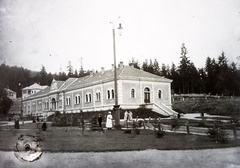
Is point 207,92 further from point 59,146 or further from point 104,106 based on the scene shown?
point 104,106

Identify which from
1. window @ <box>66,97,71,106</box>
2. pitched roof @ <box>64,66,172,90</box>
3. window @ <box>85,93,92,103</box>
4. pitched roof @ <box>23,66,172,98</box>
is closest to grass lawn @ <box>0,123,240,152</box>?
pitched roof @ <box>23,66,172,98</box>

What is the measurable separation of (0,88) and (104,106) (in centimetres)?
2188

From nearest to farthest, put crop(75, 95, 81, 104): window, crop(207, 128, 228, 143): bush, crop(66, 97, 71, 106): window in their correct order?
crop(207, 128, 228, 143): bush < crop(75, 95, 81, 104): window < crop(66, 97, 71, 106): window

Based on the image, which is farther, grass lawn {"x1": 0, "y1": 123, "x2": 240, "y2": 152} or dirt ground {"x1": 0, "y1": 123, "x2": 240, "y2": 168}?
grass lawn {"x1": 0, "y1": 123, "x2": 240, "y2": 152}

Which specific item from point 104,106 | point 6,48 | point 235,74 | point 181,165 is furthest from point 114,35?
point 104,106

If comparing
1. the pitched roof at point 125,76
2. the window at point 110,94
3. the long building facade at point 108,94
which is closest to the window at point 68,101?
the long building facade at point 108,94

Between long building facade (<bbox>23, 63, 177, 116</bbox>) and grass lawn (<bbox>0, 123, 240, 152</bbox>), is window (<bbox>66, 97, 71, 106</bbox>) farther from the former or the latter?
grass lawn (<bbox>0, 123, 240, 152</bbox>)

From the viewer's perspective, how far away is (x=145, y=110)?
1211 inches

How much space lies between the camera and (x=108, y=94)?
109 feet

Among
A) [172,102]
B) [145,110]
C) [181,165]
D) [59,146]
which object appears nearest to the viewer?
[181,165]

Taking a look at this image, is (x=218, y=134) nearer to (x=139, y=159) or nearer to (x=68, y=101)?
(x=139, y=159)

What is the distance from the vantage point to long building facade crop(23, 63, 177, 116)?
105 feet

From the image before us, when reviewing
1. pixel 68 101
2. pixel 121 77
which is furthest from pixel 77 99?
pixel 121 77

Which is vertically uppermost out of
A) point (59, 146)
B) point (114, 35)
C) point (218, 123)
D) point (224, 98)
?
point (114, 35)
